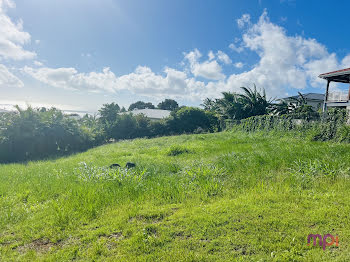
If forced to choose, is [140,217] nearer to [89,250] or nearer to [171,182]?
[89,250]

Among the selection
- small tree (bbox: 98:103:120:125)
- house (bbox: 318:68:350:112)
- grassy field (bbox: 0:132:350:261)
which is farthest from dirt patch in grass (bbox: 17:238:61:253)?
small tree (bbox: 98:103:120:125)

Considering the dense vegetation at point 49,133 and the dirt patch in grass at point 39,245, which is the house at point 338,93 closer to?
the dense vegetation at point 49,133

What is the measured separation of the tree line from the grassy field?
1080 cm

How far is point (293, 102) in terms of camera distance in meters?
23.7

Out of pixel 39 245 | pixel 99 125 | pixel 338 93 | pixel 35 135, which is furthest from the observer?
pixel 99 125

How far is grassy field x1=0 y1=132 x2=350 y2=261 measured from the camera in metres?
2.44

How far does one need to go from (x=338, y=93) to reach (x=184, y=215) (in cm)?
1941

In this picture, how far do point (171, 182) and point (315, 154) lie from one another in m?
4.28

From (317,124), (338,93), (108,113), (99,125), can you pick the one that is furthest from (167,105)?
(317,124)

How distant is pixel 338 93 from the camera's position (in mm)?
16984

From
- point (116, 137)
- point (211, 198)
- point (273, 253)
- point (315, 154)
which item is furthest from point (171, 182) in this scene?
point (116, 137)

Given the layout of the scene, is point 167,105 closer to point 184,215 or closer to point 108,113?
point 108,113
